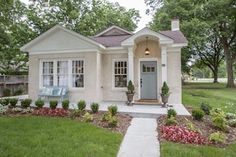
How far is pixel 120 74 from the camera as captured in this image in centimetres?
1400

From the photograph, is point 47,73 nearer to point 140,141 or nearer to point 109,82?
point 109,82

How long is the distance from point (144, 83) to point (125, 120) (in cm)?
497

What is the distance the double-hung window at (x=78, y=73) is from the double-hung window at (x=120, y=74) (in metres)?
1.94

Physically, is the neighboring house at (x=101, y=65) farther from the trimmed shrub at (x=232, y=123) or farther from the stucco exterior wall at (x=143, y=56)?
the trimmed shrub at (x=232, y=123)

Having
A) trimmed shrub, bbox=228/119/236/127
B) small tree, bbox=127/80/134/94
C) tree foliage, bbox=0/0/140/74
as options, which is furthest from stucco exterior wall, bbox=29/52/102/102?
tree foliage, bbox=0/0/140/74

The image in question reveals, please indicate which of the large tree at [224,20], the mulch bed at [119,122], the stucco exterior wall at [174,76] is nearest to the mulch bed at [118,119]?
the mulch bed at [119,122]

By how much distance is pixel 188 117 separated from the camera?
31.1 ft

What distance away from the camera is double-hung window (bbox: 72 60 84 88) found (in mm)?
13655

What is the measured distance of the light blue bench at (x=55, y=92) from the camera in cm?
1348

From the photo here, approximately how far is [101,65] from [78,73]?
1.40 metres

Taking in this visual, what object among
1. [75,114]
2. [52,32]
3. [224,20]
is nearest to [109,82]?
[52,32]

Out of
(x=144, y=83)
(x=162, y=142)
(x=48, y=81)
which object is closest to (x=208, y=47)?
(x=144, y=83)

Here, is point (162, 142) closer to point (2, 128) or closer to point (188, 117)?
point (188, 117)

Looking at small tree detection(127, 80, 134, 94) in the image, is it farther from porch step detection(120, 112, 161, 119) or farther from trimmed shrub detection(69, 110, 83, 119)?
trimmed shrub detection(69, 110, 83, 119)
